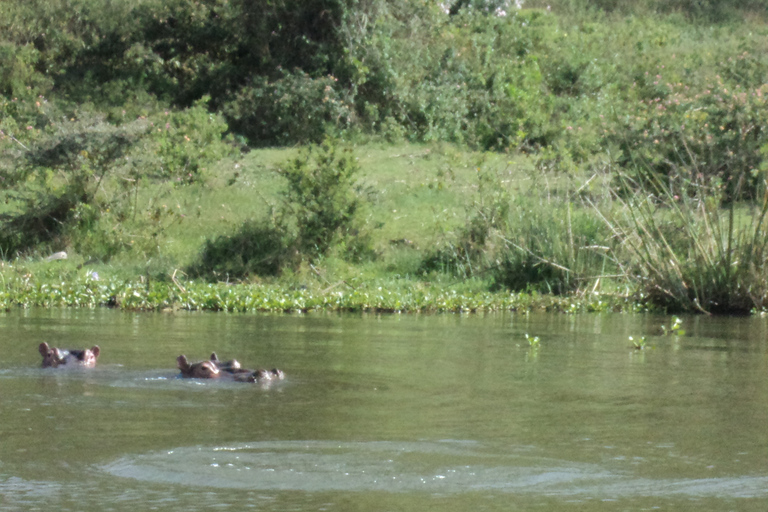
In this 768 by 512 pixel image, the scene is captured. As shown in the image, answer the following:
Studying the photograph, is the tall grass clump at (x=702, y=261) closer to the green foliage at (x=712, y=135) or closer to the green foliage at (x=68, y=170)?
the green foliage at (x=712, y=135)

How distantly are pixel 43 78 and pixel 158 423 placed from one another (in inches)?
915

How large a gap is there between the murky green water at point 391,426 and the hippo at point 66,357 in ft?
0.30

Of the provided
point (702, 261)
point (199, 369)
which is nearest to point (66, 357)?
point (199, 369)

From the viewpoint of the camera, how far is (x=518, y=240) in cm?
1532

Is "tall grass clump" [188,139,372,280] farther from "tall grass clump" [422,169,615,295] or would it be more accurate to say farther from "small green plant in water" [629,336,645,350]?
"small green plant in water" [629,336,645,350]

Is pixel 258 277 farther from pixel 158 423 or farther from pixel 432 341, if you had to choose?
pixel 158 423

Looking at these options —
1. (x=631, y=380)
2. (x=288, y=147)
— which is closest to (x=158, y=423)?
(x=631, y=380)

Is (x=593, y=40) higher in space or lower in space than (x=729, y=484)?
higher

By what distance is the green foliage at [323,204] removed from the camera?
16516 millimetres

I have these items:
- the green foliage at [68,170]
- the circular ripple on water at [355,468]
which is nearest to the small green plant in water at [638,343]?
the circular ripple on water at [355,468]

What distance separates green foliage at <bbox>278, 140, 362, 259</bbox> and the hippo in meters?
8.31

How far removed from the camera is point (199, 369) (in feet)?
25.4

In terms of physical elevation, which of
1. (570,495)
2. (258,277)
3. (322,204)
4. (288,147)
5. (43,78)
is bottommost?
(570,495)

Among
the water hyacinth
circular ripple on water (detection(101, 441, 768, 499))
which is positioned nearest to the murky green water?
circular ripple on water (detection(101, 441, 768, 499))
